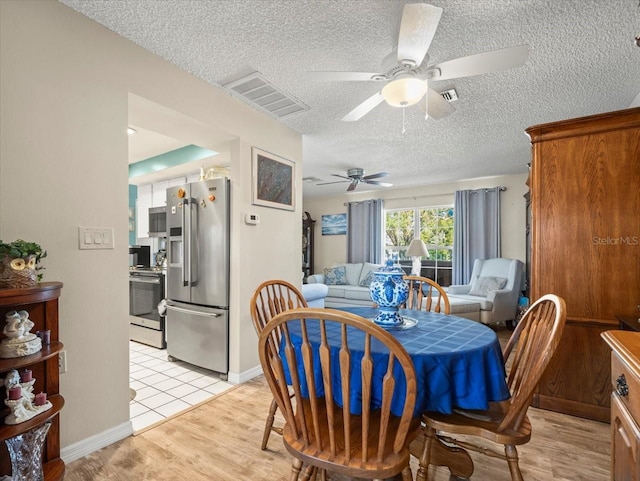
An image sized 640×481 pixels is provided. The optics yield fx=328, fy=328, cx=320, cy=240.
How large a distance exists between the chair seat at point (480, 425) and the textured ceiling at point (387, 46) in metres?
1.91

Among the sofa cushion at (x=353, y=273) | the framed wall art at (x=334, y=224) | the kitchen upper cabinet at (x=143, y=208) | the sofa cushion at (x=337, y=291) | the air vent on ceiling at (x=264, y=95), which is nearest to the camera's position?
the air vent on ceiling at (x=264, y=95)

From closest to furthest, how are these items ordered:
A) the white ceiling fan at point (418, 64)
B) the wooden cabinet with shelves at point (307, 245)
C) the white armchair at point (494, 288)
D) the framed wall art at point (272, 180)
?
the white ceiling fan at point (418, 64) → the framed wall art at point (272, 180) → the white armchair at point (494, 288) → the wooden cabinet with shelves at point (307, 245)

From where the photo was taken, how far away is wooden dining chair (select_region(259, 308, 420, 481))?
99cm

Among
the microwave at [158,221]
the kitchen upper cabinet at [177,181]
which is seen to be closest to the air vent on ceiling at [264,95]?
the microwave at [158,221]

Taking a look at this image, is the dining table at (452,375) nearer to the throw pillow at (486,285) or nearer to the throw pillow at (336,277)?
the throw pillow at (486,285)

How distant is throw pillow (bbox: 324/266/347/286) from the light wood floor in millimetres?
4346

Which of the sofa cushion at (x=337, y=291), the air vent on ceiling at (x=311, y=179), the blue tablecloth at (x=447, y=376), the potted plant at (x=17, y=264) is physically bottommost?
the sofa cushion at (x=337, y=291)

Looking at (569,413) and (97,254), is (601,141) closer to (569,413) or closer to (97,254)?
(569,413)

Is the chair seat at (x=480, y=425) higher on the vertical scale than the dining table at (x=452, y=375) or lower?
lower

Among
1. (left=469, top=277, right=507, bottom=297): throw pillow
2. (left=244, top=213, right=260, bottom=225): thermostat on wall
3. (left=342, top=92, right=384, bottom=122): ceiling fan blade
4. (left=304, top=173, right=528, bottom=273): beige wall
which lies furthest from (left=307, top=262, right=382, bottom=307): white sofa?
(left=342, top=92, right=384, bottom=122): ceiling fan blade

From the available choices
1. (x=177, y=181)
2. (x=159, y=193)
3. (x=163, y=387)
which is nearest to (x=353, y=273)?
(x=177, y=181)

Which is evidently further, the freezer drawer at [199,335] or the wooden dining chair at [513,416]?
the freezer drawer at [199,335]

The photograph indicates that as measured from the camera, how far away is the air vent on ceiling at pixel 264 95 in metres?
2.40

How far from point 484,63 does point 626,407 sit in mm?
1543
